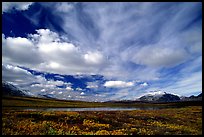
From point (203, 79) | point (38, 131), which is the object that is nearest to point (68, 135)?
point (38, 131)

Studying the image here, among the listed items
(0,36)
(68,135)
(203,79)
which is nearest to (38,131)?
(68,135)

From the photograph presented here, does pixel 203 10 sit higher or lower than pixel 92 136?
higher

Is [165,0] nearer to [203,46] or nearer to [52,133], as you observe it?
[203,46]

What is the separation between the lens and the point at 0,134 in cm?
1822

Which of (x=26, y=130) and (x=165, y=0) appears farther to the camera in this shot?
(x=26, y=130)

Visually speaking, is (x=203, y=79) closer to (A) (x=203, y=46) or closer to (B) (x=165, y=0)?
(A) (x=203, y=46)

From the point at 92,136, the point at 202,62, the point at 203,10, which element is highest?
the point at 203,10

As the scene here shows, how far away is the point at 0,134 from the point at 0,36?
838 cm

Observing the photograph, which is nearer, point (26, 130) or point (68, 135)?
point (68, 135)

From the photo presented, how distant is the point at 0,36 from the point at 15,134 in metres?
8.69

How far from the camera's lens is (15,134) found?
760 inches

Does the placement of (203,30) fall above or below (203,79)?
above

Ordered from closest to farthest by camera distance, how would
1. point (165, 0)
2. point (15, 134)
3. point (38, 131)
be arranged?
point (165, 0) → point (15, 134) → point (38, 131)

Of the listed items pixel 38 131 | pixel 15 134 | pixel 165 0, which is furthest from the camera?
pixel 38 131
